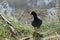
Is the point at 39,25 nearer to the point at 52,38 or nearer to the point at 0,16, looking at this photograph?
the point at 52,38

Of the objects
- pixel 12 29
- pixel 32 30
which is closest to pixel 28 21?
pixel 32 30

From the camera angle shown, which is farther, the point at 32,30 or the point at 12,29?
the point at 32,30

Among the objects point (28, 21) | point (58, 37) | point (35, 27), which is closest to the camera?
point (58, 37)

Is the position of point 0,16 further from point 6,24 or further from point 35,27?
point 35,27

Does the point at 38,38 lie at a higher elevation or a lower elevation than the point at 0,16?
lower

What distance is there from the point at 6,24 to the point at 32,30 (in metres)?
0.66

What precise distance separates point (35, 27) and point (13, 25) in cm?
52

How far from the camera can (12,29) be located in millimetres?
5359

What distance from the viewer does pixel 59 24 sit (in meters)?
5.82

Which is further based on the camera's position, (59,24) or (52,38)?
(59,24)

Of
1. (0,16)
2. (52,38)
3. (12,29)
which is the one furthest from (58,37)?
(0,16)

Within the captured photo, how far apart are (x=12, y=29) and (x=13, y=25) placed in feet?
0.78

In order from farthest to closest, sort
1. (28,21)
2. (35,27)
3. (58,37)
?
(28,21) → (35,27) → (58,37)

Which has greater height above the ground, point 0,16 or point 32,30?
point 0,16
